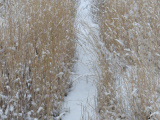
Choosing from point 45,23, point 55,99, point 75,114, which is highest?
point 45,23

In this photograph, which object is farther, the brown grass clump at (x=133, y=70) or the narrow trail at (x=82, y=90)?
the narrow trail at (x=82, y=90)

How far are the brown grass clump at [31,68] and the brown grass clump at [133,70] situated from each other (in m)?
0.55

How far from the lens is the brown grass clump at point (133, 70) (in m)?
1.74

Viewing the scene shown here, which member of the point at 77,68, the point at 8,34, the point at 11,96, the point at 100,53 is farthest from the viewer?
the point at 77,68

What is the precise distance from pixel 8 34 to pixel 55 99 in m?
0.93

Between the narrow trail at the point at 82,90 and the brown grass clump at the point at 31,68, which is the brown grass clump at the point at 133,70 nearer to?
the narrow trail at the point at 82,90

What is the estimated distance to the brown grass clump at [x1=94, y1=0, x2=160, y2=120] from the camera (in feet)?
5.72

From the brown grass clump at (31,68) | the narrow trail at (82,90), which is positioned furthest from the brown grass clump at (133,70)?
the brown grass clump at (31,68)

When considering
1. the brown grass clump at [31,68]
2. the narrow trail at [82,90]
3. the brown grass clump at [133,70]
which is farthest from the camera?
the narrow trail at [82,90]

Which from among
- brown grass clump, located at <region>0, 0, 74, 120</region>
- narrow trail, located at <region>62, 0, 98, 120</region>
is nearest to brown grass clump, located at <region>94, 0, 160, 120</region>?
narrow trail, located at <region>62, 0, 98, 120</region>

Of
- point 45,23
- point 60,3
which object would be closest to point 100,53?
point 45,23

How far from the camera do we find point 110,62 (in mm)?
2582

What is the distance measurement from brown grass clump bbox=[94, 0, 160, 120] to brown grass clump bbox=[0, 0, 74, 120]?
0.55 m

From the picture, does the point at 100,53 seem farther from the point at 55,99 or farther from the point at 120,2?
the point at 120,2
